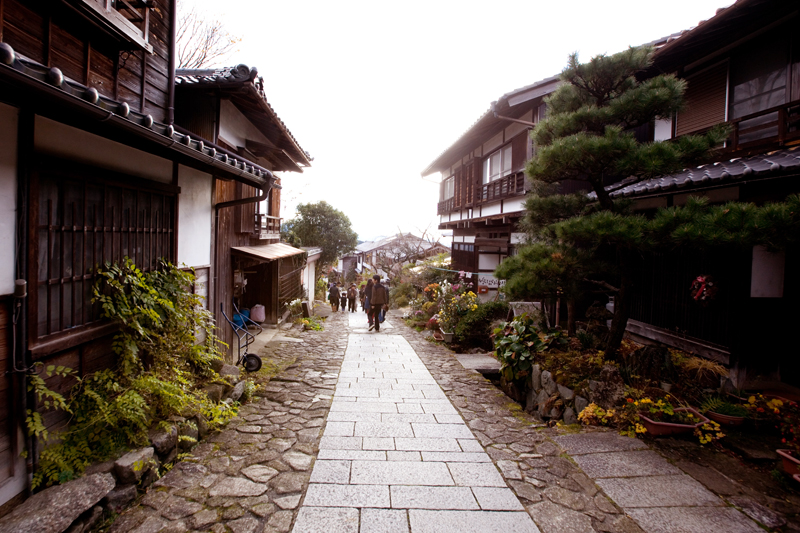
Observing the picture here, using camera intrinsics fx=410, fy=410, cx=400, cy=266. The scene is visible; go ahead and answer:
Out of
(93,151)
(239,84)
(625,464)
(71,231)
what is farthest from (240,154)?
(625,464)

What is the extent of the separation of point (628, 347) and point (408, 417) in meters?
4.35

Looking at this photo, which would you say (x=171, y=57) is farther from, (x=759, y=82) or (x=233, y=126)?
(x=759, y=82)

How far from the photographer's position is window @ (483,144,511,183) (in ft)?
48.6

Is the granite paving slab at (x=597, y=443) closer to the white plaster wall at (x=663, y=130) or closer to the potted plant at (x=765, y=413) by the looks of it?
the potted plant at (x=765, y=413)

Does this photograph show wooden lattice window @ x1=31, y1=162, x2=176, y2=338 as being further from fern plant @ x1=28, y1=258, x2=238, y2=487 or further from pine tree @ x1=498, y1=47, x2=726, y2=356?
A: pine tree @ x1=498, y1=47, x2=726, y2=356

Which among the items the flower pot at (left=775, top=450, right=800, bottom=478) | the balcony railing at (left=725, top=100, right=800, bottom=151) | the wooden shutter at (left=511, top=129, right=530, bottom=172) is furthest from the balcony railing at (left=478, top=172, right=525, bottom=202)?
the flower pot at (left=775, top=450, right=800, bottom=478)

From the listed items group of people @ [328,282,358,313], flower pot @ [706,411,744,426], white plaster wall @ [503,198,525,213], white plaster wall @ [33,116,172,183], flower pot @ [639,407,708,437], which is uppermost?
white plaster wall @ [503,198,525,213]

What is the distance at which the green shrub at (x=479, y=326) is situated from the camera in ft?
42.7

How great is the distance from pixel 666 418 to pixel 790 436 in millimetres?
1289

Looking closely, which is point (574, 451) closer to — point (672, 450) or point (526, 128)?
point (672, 450)

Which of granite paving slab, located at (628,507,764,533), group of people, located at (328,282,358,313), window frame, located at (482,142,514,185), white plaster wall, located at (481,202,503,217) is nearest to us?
granite paving slab, located at (628,507,764,533)

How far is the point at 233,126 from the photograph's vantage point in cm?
1002

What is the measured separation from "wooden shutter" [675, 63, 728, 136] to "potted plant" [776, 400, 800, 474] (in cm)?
543

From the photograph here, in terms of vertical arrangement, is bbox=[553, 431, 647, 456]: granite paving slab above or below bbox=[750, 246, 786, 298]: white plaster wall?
below
